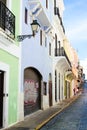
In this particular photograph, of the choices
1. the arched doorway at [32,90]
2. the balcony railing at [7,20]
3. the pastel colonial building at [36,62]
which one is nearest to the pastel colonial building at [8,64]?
the balcony railing at [7,20]

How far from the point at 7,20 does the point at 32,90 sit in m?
8.18

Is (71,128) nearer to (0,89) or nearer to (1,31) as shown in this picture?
(0,89)

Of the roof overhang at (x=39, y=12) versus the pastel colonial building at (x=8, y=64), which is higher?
the roof overhang at (x=39, y=12)

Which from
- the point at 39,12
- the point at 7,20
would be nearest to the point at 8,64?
the point at 7,20

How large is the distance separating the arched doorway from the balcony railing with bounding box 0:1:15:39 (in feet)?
15.4

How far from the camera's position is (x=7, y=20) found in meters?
14.1

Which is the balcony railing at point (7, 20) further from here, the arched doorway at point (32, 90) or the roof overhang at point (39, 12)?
the roof overhang at point (39, 12)

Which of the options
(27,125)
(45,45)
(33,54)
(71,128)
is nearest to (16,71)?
(27,125)

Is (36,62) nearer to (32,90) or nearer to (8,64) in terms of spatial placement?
(32,90)

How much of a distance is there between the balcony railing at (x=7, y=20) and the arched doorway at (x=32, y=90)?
4.70 m

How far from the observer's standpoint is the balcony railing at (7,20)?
44.7 ft

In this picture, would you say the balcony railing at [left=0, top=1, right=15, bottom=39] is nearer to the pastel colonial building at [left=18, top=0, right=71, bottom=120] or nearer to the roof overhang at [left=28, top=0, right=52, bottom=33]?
the pastel colonial building at [left=18, top=0, right=71, bottom=120]

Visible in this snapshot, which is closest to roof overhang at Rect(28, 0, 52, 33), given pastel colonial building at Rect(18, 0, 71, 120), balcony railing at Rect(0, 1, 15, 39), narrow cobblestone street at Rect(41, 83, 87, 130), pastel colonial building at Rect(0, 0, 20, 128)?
pastel colonial building at Rect(18, 0, 71, 120)

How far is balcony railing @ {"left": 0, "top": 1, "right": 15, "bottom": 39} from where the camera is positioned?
44.7 feet
